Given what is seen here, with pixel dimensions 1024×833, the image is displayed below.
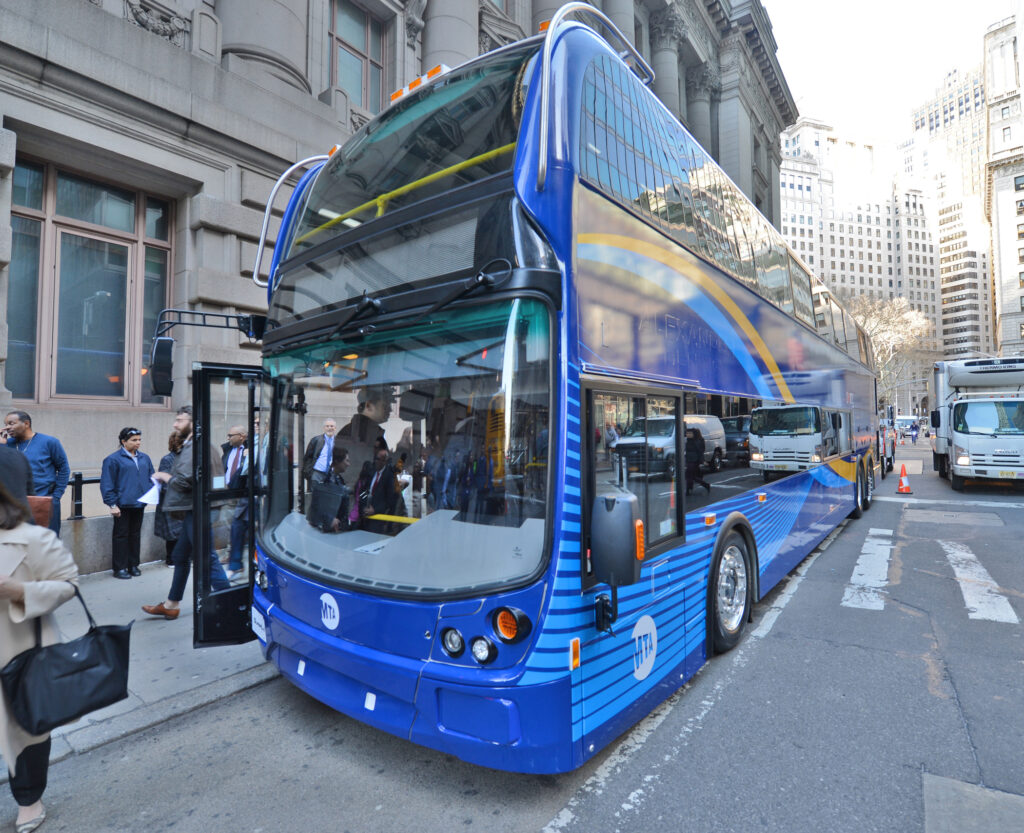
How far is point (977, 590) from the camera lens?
21.5 feet

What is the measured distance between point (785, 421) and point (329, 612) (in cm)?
523

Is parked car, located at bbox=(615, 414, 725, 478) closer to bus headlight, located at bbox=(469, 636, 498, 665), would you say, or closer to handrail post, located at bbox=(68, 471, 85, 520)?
A: bus headlight, located at bbox=(469, 636, 498, 665)

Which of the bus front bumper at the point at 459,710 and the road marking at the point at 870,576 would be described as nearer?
the bus front bumper at the point at 459,710

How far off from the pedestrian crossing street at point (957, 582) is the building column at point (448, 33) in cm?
1329

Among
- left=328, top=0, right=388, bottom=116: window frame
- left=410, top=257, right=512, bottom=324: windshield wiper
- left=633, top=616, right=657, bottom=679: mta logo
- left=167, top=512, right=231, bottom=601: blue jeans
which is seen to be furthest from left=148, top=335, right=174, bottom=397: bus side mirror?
left=328, top=0, right=388, bottom=116: window frame

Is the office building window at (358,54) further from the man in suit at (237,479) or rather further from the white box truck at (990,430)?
the white box truck at (990,430)

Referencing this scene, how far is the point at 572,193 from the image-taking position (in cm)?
293

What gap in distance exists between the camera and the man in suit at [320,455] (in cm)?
347

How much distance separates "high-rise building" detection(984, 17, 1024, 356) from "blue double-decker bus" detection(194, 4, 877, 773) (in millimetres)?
86740

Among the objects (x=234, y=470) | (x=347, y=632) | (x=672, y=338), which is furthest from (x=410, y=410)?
(x=234, y=470)

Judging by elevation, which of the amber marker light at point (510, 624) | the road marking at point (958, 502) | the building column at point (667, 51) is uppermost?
the building column at point (667, 51)

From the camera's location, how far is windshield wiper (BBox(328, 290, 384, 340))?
305cm

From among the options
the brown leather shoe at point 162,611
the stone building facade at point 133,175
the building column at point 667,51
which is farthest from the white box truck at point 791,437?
the building column at point 667,51

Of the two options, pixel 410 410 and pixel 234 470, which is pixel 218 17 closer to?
pixel 234 470
